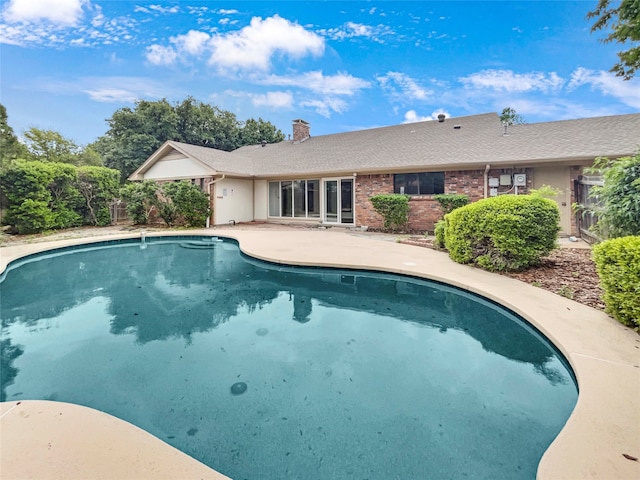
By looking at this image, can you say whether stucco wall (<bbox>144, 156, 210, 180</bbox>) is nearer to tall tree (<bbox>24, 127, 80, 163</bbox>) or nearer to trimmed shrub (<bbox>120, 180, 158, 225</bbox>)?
trimmed shrub (<bbox>120, 180, 158, 225</bbox>)

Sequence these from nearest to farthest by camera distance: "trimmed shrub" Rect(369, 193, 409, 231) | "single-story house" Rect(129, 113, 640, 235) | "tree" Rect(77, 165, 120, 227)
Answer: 1. "single-story house" Rect(129, 113, 640, 235)
2. "trimmed shrub" Rect(369, 193, 409, 231)
3. "tree" Rect(77, 165, 120, 227)

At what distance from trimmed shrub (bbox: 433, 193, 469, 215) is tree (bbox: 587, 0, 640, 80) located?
4.93 meters

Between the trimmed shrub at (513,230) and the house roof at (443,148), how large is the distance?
5183 millimetres

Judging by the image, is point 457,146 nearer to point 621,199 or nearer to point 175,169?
point 621,199

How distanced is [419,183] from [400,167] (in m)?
0.99

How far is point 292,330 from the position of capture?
171 inches

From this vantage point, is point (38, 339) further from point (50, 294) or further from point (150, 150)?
point (150, 150)

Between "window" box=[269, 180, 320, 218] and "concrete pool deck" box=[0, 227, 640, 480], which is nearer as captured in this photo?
"concrete pool deck" box=[0, 227, 640, 480]

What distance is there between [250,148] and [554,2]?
633 inches

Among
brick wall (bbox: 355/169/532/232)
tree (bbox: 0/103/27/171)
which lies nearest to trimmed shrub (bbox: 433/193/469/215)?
brick wall (bbox: 355/169/532/232)

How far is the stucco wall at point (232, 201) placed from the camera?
14359 millimetres

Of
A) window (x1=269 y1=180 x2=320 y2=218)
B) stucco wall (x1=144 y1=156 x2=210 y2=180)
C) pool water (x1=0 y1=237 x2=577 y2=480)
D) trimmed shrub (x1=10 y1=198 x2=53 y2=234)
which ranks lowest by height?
pool water (x1=0 y1=237 x2=577 y2=480)

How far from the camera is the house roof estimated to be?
33.7 feet

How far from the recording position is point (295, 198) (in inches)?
603
